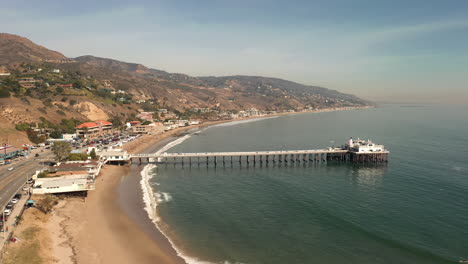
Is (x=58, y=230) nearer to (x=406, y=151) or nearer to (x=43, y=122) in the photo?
(x=43, y=122)

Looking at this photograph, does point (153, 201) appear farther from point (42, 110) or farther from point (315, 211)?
point (42, 110)

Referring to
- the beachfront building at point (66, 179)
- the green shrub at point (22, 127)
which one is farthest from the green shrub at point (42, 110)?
the beachfront building at point (66, 179)

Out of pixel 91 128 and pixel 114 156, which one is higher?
pixel 91 128

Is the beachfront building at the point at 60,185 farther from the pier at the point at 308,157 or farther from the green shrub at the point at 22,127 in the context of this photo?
the green shrub at the point at 22,127

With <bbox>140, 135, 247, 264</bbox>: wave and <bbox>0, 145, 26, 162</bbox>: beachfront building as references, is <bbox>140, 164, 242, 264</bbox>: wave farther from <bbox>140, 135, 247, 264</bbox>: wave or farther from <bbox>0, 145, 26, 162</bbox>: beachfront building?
<bbox>0, 145, 26, 162</bbox>: beachfront building

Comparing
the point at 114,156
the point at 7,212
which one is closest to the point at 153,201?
the point at 7,212

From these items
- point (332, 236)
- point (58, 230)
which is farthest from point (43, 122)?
point (332, 236)
